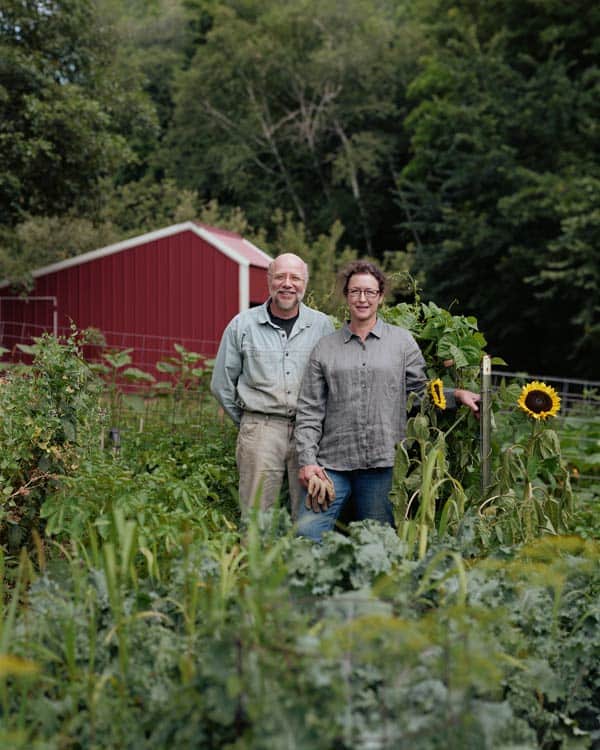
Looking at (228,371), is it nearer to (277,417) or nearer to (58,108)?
(277,417)

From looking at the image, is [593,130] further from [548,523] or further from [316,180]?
[548,523]

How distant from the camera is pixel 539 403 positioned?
4.03 m

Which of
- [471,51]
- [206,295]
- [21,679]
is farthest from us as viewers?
[471,51]

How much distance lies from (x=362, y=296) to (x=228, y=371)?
0.73m

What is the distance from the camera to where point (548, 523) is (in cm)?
380

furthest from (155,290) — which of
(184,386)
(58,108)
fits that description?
(184,386)

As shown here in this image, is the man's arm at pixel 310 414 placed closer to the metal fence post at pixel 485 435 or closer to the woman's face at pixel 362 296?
the woman's face at pixel 362 296

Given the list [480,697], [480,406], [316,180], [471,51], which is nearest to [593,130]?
[471,51]

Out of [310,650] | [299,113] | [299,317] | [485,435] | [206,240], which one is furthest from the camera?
[299,113]

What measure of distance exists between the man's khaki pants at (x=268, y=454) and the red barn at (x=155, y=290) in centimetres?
1269

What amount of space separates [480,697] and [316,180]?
3351cm

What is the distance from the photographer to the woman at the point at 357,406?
12.8 ft

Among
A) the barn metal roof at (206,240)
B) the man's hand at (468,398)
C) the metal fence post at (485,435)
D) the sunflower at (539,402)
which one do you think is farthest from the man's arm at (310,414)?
the barn metal roof at (206,240)

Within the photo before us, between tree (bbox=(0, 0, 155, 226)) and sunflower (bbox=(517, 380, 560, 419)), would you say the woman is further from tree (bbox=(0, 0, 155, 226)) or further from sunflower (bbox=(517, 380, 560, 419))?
tree (bbox=(0, 0, 155, 226))
